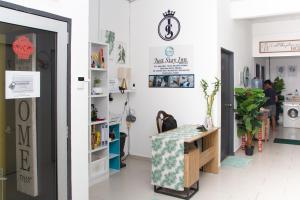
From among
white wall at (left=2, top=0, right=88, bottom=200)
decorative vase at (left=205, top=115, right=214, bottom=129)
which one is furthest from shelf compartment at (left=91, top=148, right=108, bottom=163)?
decorative vase at (left=205, top=115, right=214, bottom=129)

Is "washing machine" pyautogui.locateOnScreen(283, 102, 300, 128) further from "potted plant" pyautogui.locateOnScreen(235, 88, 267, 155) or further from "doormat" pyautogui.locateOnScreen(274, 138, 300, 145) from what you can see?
"potted plant" pyautogui.locateOnScreen(235, 88, 267, 155)

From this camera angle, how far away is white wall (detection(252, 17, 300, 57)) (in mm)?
7520

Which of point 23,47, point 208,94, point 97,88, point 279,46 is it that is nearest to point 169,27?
point 208,94

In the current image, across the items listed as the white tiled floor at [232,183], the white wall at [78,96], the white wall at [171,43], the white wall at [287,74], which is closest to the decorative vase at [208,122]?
the white wall at [171,43]

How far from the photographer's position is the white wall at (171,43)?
5055mm

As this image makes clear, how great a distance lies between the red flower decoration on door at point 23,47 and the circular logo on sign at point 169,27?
338 centimetres

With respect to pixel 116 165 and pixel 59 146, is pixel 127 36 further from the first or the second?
pixel 59 146

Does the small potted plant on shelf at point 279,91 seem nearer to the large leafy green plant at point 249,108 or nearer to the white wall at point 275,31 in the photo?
the white wall at point 275,31

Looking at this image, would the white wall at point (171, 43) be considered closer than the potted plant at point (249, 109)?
Yes

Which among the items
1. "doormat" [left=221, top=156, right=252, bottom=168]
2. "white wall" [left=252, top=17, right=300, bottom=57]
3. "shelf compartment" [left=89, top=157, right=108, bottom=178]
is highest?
"white wall" [left=252, top=17, right=300, bottom=57]

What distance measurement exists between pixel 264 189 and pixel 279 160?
1.76 metres

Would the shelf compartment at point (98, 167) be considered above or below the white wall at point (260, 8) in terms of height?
below

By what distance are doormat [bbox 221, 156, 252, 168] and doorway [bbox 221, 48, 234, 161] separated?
13 cm

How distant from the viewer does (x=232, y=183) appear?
4.46 m
